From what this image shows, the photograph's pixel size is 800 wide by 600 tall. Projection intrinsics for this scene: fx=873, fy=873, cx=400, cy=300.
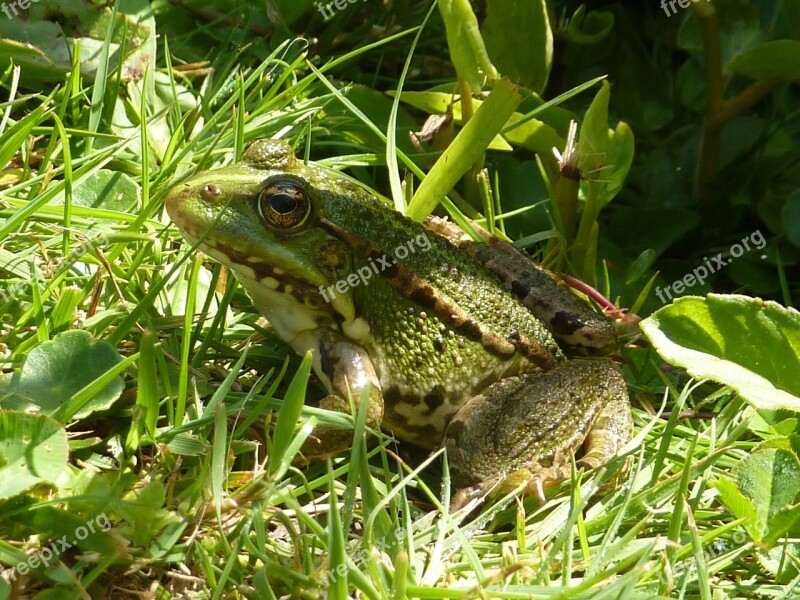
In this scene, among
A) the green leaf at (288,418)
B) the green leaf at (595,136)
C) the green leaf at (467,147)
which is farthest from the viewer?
the green leaf at (595,136)

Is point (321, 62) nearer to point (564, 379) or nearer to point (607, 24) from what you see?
point (607, 24)

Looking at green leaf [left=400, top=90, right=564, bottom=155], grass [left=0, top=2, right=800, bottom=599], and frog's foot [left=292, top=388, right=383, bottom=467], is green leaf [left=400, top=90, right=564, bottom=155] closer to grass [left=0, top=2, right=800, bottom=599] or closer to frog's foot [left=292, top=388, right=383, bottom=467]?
grass [left=0, top=2, right=800, bottom=599]

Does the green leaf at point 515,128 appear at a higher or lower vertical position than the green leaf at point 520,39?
lower

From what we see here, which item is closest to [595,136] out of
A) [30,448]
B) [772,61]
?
[772,61]

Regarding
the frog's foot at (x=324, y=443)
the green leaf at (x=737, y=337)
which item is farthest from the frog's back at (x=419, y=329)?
the green leaf at (x=737, y=337)

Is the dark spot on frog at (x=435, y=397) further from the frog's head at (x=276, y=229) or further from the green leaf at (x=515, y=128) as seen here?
the green leaf at (x=515, y=128)

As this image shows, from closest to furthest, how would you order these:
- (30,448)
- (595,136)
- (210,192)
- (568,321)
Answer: (30,448) → (210,192) → (568,321) → (595,136)

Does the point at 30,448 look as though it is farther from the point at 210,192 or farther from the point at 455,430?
the point at 455,430
